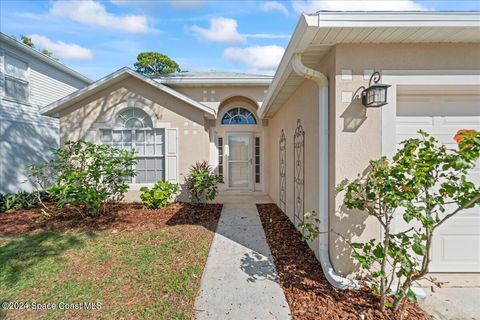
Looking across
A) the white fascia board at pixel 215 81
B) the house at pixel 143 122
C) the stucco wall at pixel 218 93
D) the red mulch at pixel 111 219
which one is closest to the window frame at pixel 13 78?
the house at pixel 143 122

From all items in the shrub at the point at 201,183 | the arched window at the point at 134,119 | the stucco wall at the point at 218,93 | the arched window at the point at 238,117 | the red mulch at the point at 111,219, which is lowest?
the red mulch at the point at 111,219

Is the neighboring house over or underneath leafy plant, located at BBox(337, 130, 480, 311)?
over

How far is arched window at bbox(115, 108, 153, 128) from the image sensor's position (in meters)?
7.51

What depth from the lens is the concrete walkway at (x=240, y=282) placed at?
2471mm

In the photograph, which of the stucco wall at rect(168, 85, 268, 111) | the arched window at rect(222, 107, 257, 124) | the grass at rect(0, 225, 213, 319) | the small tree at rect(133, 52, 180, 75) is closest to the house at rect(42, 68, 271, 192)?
the stucco wall at rect(168, 85, 268, 111)

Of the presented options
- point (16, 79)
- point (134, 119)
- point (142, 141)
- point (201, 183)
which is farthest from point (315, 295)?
point (16, 79)

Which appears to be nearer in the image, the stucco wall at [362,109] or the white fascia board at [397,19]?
the white fascia board at [397,19]

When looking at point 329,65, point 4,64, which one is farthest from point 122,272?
point 4,64

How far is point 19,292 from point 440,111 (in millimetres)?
5594

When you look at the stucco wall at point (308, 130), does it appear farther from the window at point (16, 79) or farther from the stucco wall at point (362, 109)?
the window at point (16, 79)

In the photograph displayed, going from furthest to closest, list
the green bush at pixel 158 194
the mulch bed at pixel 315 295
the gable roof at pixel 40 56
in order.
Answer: the gable roof at pixel 40 56, the green bush at pixel 158 194, the mulch bed at pixel 315 295

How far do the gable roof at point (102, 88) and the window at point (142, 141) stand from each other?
3.13ft

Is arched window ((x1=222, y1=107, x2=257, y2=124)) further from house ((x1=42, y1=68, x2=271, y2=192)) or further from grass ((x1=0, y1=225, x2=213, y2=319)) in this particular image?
grass ((x1=0, y1=225, x2=213, y2=319))

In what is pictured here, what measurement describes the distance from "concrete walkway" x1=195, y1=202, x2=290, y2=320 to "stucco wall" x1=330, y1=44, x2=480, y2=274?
0.92 meters
